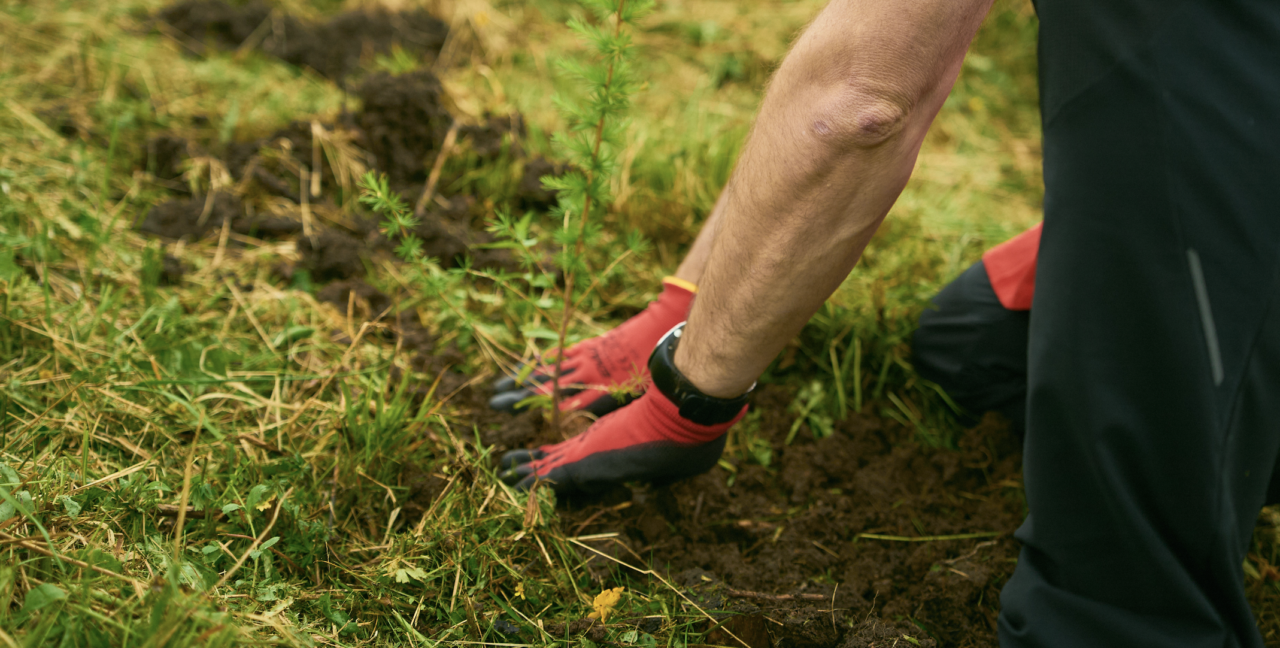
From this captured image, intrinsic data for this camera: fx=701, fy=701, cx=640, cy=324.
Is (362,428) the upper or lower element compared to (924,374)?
upper

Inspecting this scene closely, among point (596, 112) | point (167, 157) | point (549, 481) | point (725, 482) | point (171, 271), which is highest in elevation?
point (596, 112)

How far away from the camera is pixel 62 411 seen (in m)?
1.33

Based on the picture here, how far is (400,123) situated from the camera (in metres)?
2.26

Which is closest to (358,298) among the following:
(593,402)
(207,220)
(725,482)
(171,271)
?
(171,271)

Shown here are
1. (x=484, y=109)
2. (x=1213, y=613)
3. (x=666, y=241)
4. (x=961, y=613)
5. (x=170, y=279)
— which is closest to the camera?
(x=1213, y=613)

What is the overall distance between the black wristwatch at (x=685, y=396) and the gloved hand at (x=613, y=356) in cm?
35

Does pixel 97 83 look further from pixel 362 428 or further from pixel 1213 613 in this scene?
pixel 1213 613

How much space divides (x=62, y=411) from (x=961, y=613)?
67.8 inches

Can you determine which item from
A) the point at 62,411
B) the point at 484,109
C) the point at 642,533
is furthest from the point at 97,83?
the point at 642,533

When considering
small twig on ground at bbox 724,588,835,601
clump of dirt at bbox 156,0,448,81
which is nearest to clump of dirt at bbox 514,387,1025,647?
small twig on ground at bbox 724,588,835,601

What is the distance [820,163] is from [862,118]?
0.08 meters

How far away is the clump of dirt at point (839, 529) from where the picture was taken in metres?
1.27

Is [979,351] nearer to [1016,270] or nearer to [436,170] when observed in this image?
[1016,270]

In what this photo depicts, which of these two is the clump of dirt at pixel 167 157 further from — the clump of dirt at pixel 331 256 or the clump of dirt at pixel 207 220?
the clump of dirt at pixel 331 256
